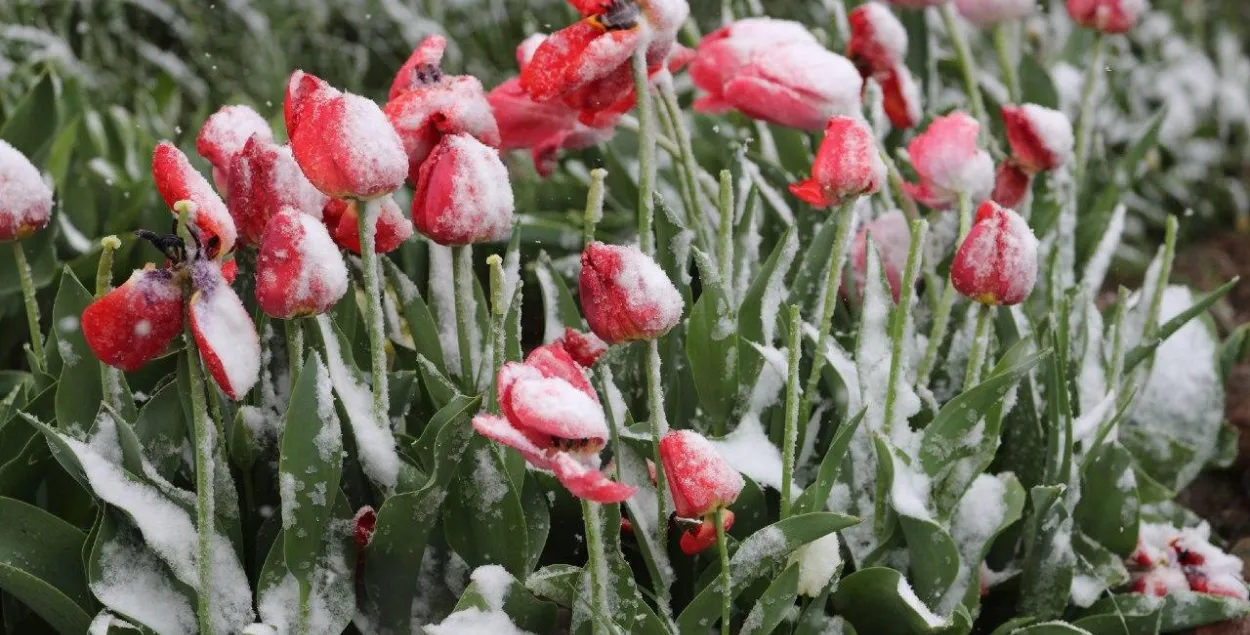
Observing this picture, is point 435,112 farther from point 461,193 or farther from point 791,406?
point 791,406

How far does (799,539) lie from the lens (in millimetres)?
875

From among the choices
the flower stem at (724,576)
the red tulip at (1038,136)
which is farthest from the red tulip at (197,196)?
the red tulip at (1038,136)

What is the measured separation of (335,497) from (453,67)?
236 centimetres

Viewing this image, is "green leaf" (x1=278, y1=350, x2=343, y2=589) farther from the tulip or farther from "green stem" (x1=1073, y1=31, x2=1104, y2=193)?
"green stem" (x1=1073, y1=31, x2=1104, y2=193)

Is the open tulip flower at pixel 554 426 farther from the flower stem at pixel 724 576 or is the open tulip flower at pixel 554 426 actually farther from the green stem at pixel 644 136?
the green stem at pixel 644 136

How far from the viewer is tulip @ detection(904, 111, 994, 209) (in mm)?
1103

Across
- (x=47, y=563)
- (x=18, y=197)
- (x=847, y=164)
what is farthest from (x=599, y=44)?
(x=47, y=563)

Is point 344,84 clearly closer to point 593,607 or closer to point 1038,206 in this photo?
point 1038,206

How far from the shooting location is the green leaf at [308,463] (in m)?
0.85

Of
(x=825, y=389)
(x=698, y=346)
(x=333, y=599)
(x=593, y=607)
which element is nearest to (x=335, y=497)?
(x=333, y=599)

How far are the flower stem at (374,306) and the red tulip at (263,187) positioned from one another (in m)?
0.04

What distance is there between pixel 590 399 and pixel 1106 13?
1.08 metres

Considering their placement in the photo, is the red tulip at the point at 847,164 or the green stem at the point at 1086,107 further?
the green stem at the point at 1086,107

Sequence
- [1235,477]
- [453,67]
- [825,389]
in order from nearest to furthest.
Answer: [825,389] → [1235,477] → [453,67]
